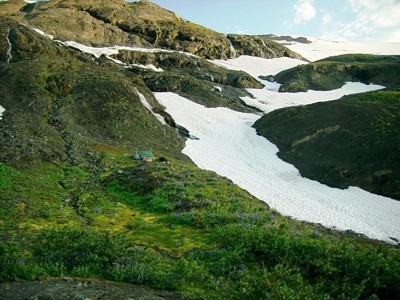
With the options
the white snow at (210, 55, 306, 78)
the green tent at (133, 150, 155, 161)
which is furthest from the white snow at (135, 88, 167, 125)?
the white snow at (210, 55, 306, 78)

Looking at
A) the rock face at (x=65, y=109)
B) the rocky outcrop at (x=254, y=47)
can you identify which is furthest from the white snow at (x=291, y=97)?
the rocky outcrop at (x=254, y=47)

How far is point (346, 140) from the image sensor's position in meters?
43.1

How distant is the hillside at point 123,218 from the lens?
32.4 feet

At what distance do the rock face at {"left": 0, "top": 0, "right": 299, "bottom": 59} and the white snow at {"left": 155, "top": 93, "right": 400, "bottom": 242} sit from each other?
47.4 meters

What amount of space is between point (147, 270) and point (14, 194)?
11536 mm

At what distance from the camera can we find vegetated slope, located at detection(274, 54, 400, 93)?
326 feet

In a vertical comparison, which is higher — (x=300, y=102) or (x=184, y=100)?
(x=300, y=102)

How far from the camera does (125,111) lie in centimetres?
4319

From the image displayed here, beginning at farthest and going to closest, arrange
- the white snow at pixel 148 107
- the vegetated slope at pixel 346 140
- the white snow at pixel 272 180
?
the white snow at pixel 148 107
the vegetated slope at pixel 346 140
the white snow at pixel 272 180

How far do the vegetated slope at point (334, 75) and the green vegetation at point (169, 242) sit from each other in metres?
82.0

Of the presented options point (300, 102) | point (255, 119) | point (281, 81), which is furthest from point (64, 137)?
point (281, 81)

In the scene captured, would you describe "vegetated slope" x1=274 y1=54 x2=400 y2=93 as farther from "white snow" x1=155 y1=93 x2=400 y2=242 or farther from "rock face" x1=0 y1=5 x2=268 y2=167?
"white snow" x1=155 y1=93 x2=400 y2=242

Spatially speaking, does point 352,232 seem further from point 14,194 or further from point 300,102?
point 300,102

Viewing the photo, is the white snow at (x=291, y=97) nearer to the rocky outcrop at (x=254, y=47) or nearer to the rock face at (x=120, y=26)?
the rock face at (x=120, y=26)
